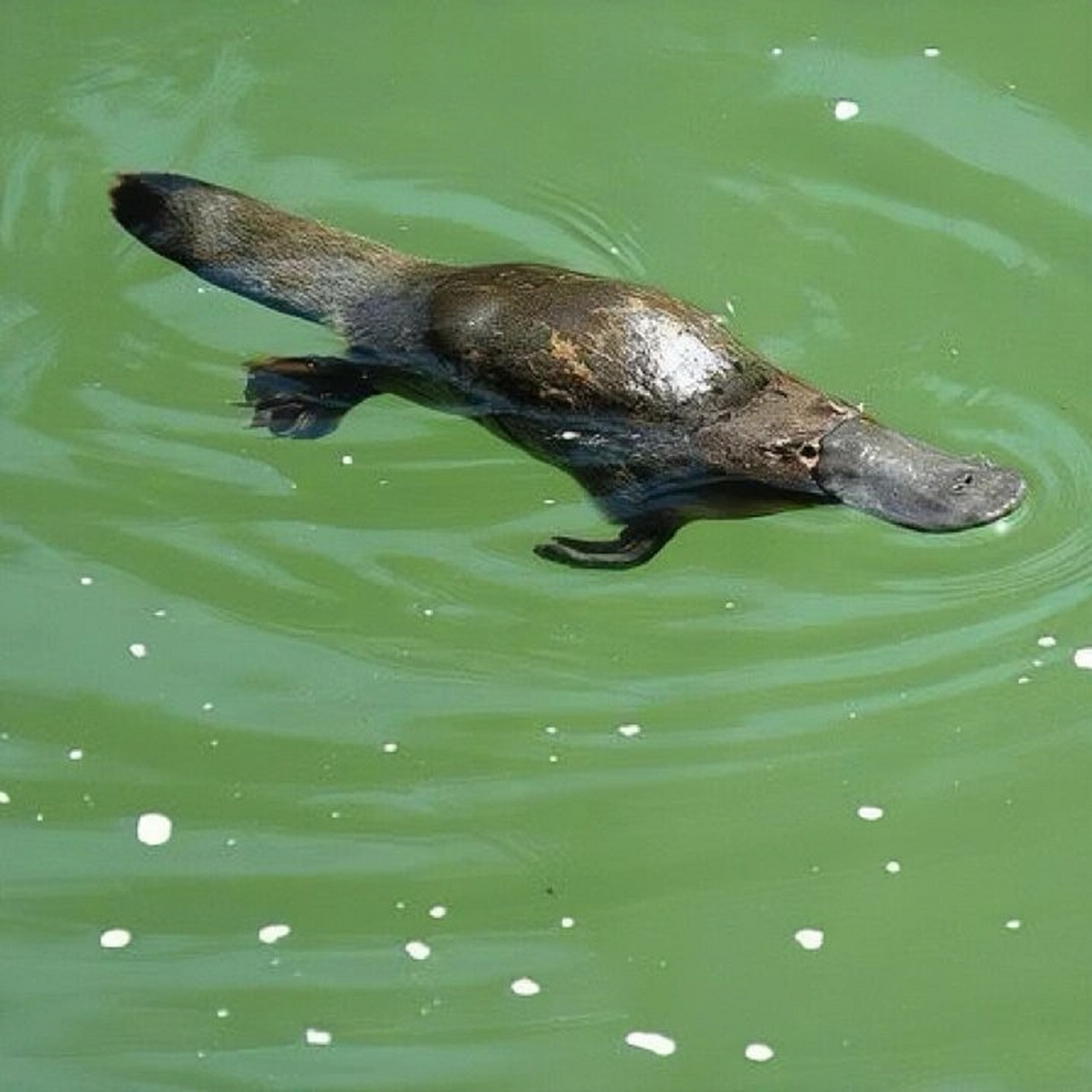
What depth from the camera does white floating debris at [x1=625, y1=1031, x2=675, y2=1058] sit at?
13.6ft

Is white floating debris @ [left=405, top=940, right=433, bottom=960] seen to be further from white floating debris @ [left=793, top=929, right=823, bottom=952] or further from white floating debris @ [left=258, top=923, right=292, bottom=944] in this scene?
white floating debris @ [left=793, top=929, right=823, bottom=952]

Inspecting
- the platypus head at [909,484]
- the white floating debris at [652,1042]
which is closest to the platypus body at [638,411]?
the platypus head at [909,484]

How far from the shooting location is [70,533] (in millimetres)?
5211

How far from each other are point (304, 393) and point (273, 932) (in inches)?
60.5

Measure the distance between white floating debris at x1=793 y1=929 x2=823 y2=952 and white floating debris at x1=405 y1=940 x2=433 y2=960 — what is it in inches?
27.4

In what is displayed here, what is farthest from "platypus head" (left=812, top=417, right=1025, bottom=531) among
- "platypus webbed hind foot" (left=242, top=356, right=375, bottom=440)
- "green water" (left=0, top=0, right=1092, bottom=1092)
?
"platypus webbed hind foot" (left=242, top=356, right=375, bottom=440)

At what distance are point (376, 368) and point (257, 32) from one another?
69.7 inches

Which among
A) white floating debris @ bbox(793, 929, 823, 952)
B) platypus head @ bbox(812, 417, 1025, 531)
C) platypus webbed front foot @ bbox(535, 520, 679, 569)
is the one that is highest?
platypus head @ bbox(812, 417, 1025, 531)

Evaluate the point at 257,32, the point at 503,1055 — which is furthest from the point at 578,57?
the point at 503,1055

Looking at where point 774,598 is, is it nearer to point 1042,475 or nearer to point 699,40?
point 1042,475

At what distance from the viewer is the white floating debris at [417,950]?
4.31 meters

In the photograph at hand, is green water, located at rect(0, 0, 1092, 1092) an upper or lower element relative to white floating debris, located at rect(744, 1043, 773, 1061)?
upper

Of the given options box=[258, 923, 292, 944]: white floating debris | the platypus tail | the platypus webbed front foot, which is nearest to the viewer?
box=[258, 923, 292, 944]: white floating debris

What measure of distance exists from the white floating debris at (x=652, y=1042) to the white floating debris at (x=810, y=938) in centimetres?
34
